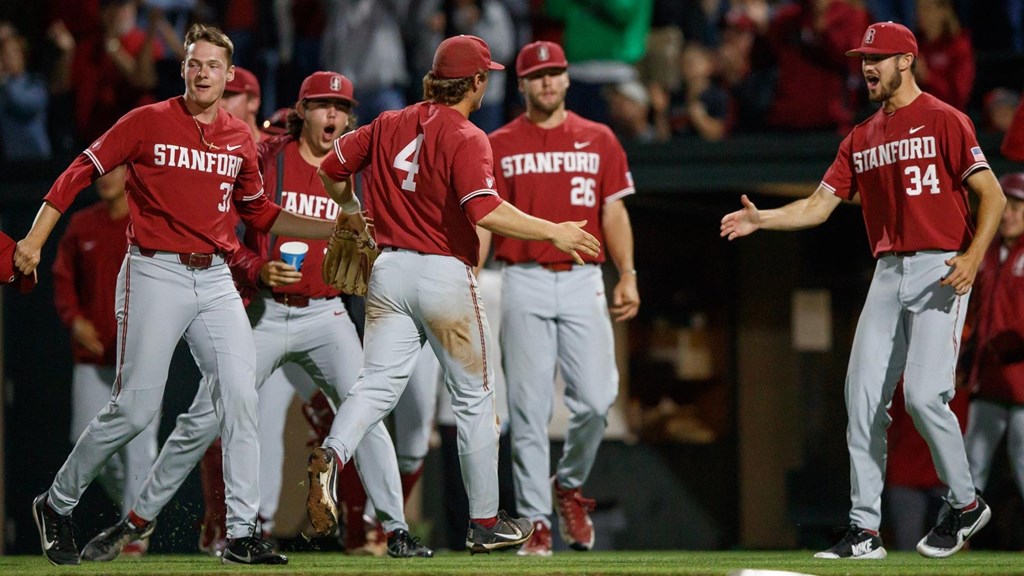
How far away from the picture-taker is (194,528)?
289 inches

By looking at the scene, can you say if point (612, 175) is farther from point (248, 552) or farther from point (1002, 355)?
point (248, 552)

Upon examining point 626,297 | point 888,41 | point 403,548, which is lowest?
point 403,548

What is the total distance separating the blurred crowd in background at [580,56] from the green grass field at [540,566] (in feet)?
13.1

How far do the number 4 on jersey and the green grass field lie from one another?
1499mm

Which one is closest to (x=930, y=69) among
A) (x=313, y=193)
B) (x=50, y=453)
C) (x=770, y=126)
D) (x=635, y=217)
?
(x=770, y=126)

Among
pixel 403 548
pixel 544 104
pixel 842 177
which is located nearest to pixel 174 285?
pixel 403 548

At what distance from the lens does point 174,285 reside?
5660 mm

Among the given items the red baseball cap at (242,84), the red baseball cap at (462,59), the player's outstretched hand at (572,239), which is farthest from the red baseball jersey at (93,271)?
the player's outstretched hand at (572,239)

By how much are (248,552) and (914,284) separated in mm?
2907

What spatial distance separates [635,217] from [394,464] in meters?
5.83

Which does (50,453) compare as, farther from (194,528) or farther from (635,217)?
(635,217)

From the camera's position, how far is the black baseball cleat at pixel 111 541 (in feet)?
20.0

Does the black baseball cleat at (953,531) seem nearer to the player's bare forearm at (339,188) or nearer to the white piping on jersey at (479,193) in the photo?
the white piping on jersey at (479,193)

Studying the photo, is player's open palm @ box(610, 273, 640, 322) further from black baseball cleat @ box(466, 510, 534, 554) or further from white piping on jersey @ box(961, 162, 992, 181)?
white piping on jersey @ box(961, 162, 992, 181)
